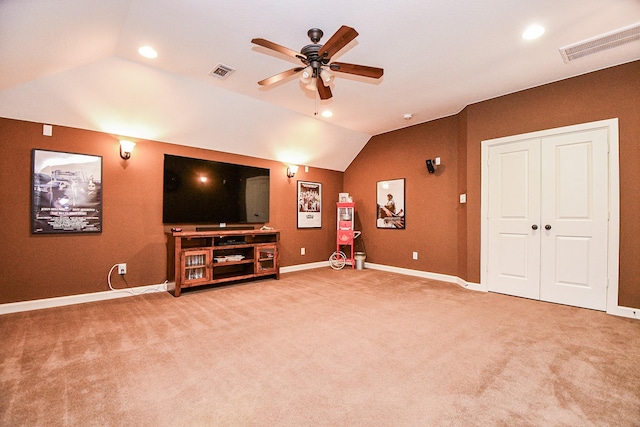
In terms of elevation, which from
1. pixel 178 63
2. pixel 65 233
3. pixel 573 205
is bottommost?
pixel 65 233

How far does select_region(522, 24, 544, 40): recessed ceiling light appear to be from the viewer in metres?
2.49

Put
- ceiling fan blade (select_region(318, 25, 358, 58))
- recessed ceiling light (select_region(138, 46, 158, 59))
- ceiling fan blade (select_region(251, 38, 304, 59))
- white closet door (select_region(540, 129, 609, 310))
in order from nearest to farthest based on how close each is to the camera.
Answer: ceiling fan blade (select_region(318, 25, 358, 58)) < ceiling fan blade (select_region(251, 38, 304, 59)) < recessed ceiling light (select_region(138, 46, 158, 59)) < white closet door (select_region(540, 129, 609, 310))

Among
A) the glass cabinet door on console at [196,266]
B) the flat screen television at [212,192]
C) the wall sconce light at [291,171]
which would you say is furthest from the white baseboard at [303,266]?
the wall sconce light at [291,171]

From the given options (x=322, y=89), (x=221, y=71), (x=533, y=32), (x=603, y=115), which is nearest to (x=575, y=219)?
(x=603, y=115)

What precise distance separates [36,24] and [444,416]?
12.9ft

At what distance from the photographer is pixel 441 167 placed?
4.85 m

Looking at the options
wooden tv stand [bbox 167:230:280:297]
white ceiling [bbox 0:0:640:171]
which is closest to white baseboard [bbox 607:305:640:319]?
white ceiling [bbox 0:0:640:171]

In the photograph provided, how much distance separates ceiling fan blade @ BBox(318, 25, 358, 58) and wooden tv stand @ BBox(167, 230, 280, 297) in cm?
289

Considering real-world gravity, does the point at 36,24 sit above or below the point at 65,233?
above

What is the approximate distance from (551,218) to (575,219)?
228 millimetres

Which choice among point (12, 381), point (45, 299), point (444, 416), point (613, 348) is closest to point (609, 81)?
point (613, 348)

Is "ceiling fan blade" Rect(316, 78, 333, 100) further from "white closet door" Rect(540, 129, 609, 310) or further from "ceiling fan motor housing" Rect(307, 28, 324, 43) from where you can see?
"white closet door" Rect(540, 129, 609, 310)

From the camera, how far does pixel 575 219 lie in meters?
3.38

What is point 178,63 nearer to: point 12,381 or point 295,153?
point 295,153
